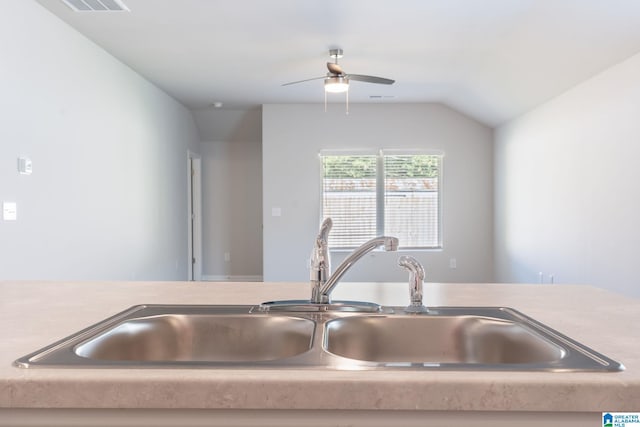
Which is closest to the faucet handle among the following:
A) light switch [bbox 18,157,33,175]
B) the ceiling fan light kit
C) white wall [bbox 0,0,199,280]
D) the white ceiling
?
the white ceiling

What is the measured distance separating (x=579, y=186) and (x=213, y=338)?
4254 mm

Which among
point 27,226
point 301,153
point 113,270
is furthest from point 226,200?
point 27,226

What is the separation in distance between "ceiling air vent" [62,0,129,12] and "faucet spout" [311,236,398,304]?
303 cm

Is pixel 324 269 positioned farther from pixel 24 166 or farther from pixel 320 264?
pixel 24 166

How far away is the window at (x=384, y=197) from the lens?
729 cm

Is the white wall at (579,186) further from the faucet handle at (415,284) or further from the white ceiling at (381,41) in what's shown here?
the faucet handle at (415,284)

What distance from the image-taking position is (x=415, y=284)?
1297mm

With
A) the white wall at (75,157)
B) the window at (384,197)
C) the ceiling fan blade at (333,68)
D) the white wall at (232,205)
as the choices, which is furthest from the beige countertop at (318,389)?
the white wall at (232,205)

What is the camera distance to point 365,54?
4.80 meters

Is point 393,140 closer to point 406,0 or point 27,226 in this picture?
point 406,0

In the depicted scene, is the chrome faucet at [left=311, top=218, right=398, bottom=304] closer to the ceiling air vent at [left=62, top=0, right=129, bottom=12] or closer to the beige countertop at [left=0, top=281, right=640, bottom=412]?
the beige countertop at [left=0, top=281, right=640, bottom=412]

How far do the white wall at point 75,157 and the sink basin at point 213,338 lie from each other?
2.49 m

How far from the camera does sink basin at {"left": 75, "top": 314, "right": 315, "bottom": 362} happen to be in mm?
1229

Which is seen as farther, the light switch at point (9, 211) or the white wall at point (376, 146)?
the white wall at point (376, 146)
